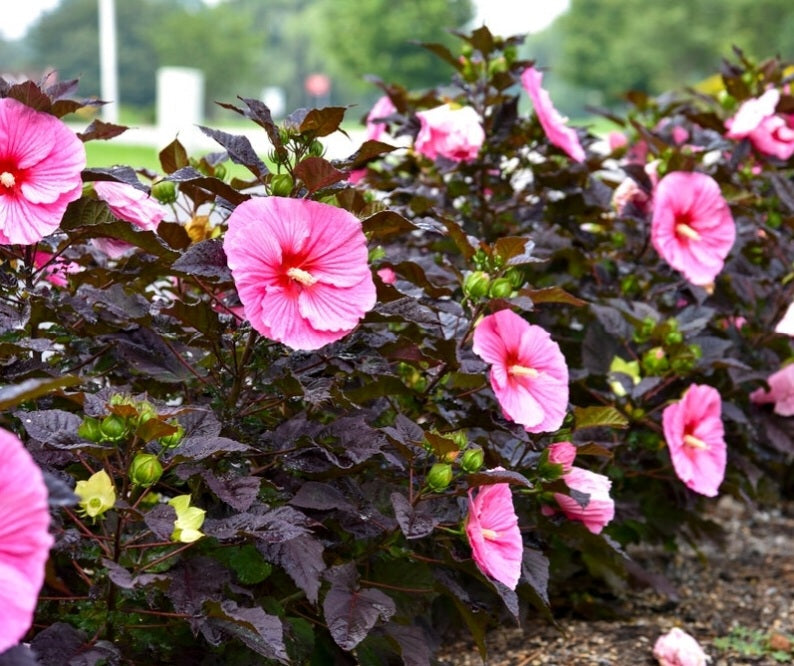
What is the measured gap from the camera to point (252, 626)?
93 cm

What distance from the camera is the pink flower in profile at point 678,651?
5.38 feet

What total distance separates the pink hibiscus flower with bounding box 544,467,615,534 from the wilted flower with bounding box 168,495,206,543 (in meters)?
0.57

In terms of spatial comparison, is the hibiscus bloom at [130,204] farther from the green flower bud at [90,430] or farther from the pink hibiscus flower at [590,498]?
the pink hibiscus flower at [590,498]

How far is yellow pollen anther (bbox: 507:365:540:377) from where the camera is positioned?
4.24 ft

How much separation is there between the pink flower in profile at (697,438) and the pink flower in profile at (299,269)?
76cm

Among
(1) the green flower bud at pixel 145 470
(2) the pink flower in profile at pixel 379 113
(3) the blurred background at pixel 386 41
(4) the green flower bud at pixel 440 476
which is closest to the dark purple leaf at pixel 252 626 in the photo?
(1) the green flower bud at pixel 145 470

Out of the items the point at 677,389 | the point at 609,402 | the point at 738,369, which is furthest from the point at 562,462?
the point at 738,369

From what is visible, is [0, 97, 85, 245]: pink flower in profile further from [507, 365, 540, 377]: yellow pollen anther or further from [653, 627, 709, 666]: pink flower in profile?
[653, 627, 709, 666]: pink flower in profile

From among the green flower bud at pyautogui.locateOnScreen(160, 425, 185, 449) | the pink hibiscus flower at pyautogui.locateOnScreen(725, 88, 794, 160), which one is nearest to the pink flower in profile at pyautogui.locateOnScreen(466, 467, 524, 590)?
the green flower bud at pyautogui.locateOnScreen(160, 425, 185, 449)

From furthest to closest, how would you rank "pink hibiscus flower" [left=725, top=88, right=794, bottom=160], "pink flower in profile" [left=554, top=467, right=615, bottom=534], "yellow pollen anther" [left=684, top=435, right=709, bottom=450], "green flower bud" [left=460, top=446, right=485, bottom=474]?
"pink hibiscus flower" [left=725, top=88, right=794, bottom=160], "yellow pollen anther" [left=684, top=435, right=709, bottom=450], "pink flower in profile" [left=554, top=467, right=615, bottom=534], "green flower bud" [left=460, top=446, right=485, bottom=474]

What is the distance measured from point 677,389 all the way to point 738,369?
165mm

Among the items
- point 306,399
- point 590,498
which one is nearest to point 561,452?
point 590,498

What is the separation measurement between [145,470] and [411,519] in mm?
319

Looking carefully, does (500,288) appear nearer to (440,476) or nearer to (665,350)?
(440,476)
